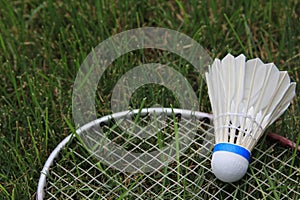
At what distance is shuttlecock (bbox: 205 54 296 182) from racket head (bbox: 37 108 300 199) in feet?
0.19

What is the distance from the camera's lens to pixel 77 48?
2164 mm

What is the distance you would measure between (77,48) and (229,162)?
807mm

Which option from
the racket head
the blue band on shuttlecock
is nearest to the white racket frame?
the racket head

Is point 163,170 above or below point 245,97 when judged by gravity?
below

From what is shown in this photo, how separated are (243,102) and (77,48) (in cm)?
72

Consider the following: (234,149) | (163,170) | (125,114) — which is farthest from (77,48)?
(234,149)

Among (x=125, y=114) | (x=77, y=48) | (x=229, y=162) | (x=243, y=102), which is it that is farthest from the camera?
(x=77, y=48)

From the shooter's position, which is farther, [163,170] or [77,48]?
[77,48]

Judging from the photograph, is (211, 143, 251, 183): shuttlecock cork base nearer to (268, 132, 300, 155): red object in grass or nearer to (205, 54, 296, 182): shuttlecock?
(205, 54, 296, 182): shuttlecock

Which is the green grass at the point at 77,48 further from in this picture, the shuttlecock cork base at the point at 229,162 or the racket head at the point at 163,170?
the shuttlecock cork base at the point at 229,162

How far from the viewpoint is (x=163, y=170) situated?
5.51ft

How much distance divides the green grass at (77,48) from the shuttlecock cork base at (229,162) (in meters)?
0.24

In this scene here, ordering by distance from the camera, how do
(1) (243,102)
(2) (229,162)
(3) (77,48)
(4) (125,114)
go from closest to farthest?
(2) (229,162)
(1) (243,102)
(4) (125,114)
(3) (77,48)

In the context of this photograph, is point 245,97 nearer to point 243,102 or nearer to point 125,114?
point 243,102
